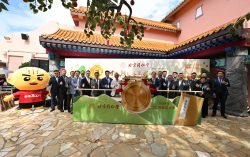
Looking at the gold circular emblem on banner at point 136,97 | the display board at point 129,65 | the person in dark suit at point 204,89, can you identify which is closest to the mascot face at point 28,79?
the display board at point 129,65

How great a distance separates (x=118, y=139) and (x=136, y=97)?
1.25 m

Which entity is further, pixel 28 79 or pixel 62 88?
pixel 28 79

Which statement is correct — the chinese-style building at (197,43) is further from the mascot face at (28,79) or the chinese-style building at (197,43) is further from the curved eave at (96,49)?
the mascot face at (28,79)

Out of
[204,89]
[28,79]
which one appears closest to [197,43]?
[204,89]

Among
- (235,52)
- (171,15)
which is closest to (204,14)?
(171,15)

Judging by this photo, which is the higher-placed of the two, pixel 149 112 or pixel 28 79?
pixel 28 79

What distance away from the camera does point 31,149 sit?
4.59 meters

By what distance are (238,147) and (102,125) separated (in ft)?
12.9

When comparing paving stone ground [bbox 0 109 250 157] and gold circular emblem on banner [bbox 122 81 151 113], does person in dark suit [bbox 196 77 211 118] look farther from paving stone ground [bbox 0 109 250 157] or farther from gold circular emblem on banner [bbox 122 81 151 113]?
gold circular emblem on banner [bbox 122 81 151 113]

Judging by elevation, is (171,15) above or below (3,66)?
above

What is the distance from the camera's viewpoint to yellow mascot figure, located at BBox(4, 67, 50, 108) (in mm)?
8398

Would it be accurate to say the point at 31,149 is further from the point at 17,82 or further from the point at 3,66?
the point at 3,66

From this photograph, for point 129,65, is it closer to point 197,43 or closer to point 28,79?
point 197,43

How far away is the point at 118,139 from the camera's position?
521 centimetres
